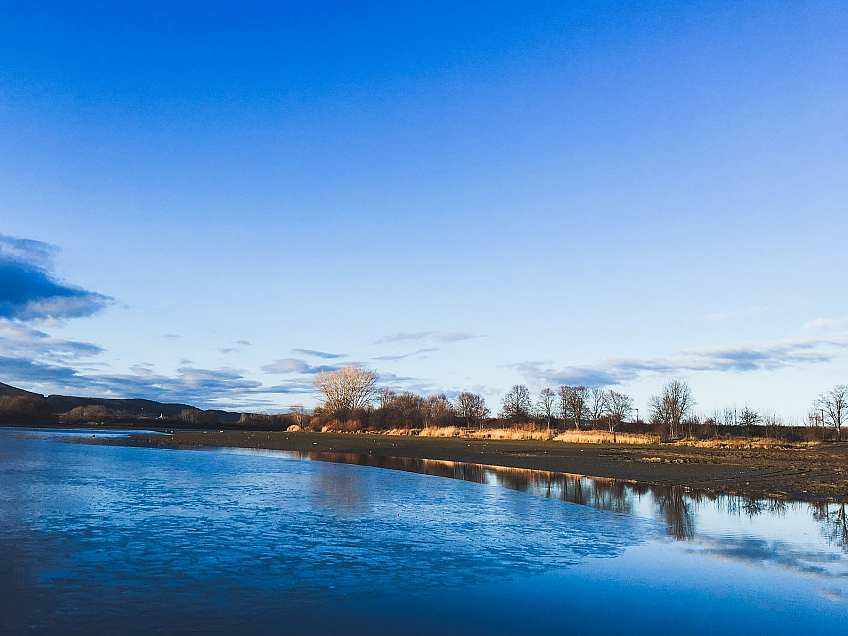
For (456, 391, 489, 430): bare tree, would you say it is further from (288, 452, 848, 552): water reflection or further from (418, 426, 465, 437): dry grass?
(288, 452, 848, 552): water reflection

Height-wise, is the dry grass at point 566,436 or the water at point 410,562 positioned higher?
the dry grass at point 566,436

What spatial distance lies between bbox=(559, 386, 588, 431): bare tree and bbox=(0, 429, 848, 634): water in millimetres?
84686

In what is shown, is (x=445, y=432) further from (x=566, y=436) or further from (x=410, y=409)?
(x=410, y=409)

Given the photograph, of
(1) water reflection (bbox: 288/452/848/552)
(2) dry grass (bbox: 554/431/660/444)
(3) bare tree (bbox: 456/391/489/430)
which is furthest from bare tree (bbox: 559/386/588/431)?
(1) water reflection (bbox: 288/452/848/552)

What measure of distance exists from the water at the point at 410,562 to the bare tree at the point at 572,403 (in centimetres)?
8469

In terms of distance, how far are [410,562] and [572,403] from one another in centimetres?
9582

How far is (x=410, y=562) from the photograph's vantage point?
9.91 metres

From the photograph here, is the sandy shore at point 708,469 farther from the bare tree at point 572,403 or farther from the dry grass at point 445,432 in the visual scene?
the bare tree at point 572,403

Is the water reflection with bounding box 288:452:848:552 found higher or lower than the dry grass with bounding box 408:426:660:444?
lower

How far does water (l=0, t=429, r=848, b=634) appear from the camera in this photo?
7.30 m

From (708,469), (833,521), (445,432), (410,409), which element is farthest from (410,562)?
(410,409)

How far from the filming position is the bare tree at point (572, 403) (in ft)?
331

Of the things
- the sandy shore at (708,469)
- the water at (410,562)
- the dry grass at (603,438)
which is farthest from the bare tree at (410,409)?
the water at (410,562)

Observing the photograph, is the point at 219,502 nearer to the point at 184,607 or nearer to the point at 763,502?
the point at 184,607
